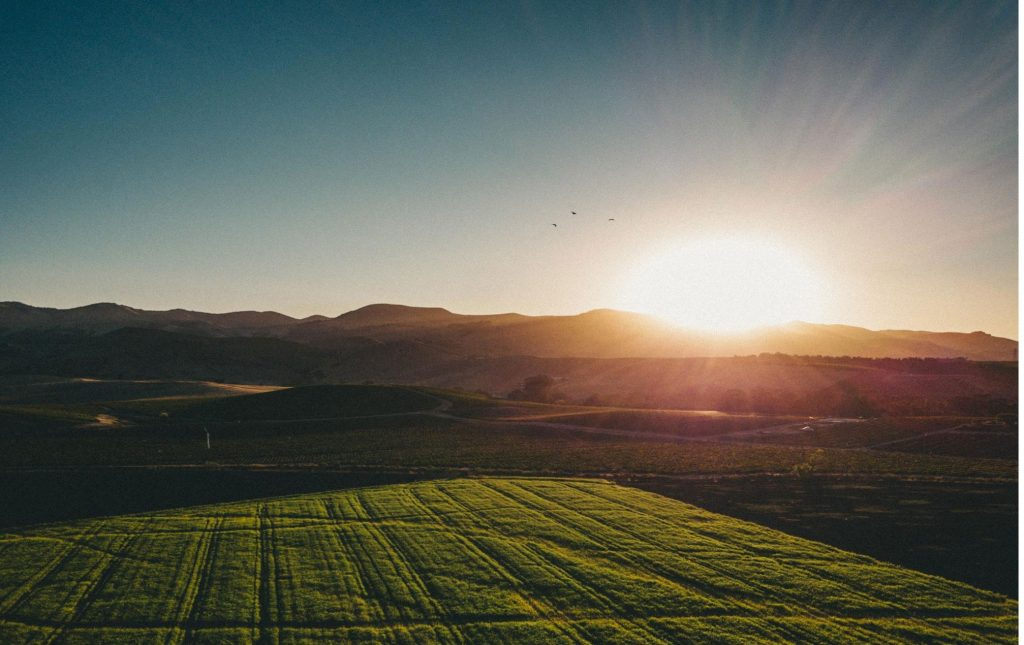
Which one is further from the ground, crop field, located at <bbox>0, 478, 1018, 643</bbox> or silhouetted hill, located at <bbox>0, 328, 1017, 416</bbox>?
silhouetted hill, located at <bbox>0, 328, 1017, 416</bbox>

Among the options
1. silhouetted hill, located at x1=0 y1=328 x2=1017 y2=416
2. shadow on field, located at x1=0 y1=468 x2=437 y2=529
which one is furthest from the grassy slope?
shadow on field, located at x1=0 y1=468 x2=437 y2=529

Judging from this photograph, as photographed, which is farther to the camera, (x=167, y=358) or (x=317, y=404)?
(x=167, y=358)

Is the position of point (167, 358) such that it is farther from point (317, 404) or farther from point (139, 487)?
point (139, 487)

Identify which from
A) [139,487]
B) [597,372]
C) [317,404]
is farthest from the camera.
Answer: [597,372]

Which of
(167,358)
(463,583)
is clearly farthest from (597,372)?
(463,583)

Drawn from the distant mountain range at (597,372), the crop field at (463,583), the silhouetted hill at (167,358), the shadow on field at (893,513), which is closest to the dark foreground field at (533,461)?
the shadow on field at (893,513)

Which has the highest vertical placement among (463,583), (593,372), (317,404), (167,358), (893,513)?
(167,358)

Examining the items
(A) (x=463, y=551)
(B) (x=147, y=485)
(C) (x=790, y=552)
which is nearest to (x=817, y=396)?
(C) (x=790, y=552)

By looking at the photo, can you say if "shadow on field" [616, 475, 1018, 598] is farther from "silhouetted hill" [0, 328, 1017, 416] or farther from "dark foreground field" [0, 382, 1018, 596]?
"silhouetted hill" [0, 328, 1017, 416]
